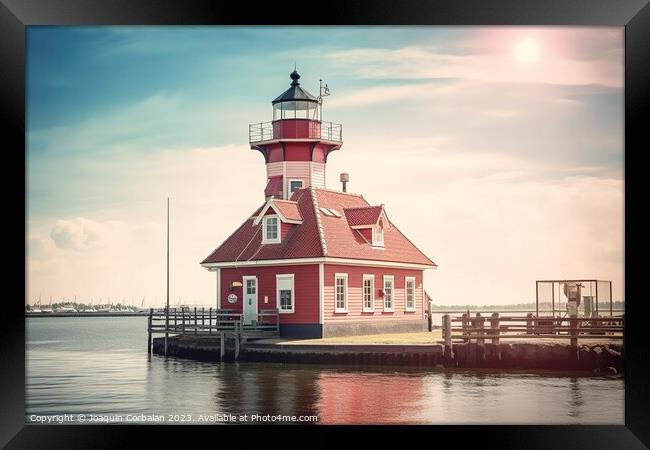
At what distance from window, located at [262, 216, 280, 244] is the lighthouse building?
0.03 meters

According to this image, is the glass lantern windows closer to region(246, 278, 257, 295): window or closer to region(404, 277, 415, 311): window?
region(246, 278, 257, 295): window

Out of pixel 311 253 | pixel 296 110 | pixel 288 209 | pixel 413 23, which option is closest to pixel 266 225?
pixel 288 209

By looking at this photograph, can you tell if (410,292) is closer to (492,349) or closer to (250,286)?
(250,286)

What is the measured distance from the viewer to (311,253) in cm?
2272

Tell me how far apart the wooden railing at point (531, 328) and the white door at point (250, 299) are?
19.6 feet

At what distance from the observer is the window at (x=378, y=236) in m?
24.2

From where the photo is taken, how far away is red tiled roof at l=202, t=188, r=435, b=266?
909 inches

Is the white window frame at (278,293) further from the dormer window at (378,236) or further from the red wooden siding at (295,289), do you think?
the dormer window at (378,236)

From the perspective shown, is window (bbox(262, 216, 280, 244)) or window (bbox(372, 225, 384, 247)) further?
window (bbox(372, 225, 384, 247))

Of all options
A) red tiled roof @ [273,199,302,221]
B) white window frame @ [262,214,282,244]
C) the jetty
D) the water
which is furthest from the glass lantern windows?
the water

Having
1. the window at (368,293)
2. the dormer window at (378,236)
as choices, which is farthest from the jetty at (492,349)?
the dormer window at (378,236)

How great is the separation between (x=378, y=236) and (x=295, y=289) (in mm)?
2969

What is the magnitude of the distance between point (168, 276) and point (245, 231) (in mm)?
6011
